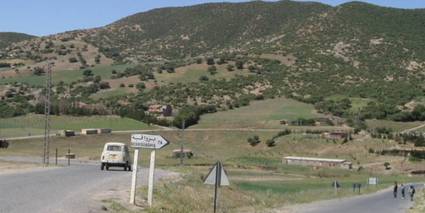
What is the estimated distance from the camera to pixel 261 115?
392ft

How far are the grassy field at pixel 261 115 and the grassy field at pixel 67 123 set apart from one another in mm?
10762

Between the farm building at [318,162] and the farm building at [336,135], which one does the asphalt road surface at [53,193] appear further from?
the farm building at [336,135]

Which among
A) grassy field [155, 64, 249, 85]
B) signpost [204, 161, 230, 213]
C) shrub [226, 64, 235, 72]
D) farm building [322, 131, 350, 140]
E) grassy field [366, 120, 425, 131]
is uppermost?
shrub [226, 64, 235, 72]

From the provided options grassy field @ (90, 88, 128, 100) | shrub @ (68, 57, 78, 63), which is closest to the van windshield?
grassy field @ (90, 88, 128, 100)

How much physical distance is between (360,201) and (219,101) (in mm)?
74179

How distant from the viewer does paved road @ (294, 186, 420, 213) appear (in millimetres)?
43606

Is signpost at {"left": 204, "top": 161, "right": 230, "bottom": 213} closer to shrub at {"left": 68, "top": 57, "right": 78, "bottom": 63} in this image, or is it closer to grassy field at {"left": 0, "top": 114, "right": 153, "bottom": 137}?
grassy field at {"left": 0, "top": 114, "right": 153, "bottom": 137}

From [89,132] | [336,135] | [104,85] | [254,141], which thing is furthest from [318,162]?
[104,85]

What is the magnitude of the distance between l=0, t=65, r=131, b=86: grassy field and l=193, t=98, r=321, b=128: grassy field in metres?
39.1

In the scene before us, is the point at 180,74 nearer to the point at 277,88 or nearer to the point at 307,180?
the point at 277,88

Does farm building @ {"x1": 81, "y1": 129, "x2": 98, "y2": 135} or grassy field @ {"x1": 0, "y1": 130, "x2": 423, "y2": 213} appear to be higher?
farm building @ {"x1": 81, "y1": 129, "x2": 98, "y2": 135}

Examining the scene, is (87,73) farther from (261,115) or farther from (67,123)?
(261,115)

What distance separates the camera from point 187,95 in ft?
A: 431

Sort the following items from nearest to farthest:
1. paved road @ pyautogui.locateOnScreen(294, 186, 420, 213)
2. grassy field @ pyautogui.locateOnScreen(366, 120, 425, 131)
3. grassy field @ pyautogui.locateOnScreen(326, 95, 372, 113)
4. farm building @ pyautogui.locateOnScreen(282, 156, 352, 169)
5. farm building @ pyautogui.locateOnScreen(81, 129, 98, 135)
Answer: paved road @ pyautogui.locateOnScreen(294, 186, 420, 213) < farm building @ pyautogui.locateOnScreen(282, 156, 352, 169) < farm building @ pyautogui.locateOnScreen(81, 129, 98, 135) < grassy field @ pyautogui.locateOnScreen(366, 120, 425, 131) < grassy field @ pyautogui.locateOnScreen(326, 95, 372, 113)
